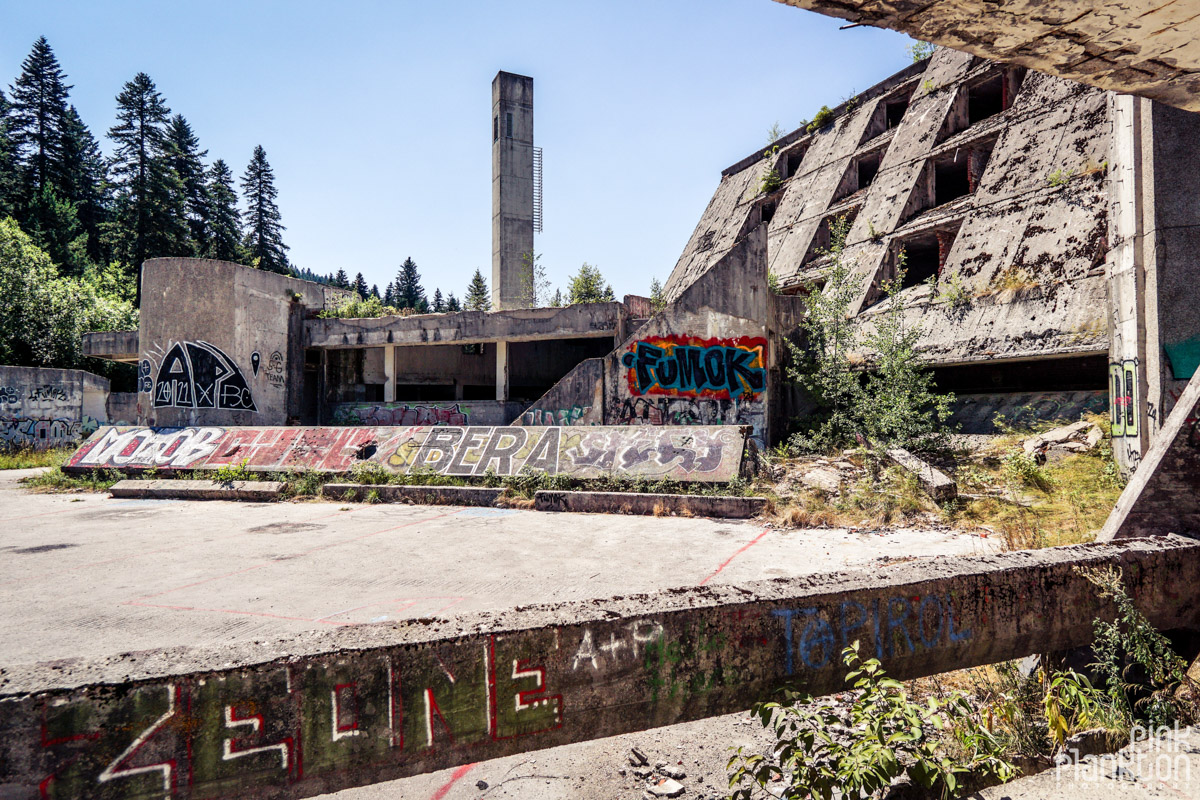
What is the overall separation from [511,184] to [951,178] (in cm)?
1902

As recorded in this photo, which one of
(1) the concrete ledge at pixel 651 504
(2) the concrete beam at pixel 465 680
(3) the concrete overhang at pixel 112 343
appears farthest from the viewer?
(3) the concrete overhang at pixel 112 343

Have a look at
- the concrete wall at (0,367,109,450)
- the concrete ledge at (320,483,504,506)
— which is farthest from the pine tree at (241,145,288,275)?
the concrete ledge at (320,483,504,506)

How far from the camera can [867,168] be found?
2194 cm

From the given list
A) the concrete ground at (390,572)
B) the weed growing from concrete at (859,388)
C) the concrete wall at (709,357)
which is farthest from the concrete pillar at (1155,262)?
the concrete wall at (709,357)

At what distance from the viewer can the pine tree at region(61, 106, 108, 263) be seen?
39.3 meters

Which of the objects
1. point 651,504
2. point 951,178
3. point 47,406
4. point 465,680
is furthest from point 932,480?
point 47,406

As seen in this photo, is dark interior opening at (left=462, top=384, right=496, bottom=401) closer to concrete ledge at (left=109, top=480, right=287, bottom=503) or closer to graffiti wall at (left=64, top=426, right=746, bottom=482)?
graffiti wall at (left=64, top=426, right=746, bottom=482)

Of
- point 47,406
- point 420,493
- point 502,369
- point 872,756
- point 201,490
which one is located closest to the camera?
point 872,756

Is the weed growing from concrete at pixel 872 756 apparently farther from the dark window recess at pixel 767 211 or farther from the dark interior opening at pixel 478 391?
the dark window recess at pixel 767 211

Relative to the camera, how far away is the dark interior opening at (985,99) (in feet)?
60.3

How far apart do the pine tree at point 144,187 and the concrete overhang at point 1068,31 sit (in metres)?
46.6

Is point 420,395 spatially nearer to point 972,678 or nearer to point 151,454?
point 151,454

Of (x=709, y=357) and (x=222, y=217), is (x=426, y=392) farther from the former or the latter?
(x=222, y=217)

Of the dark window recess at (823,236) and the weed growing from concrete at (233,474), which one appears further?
the dark window recess at (823,236)
